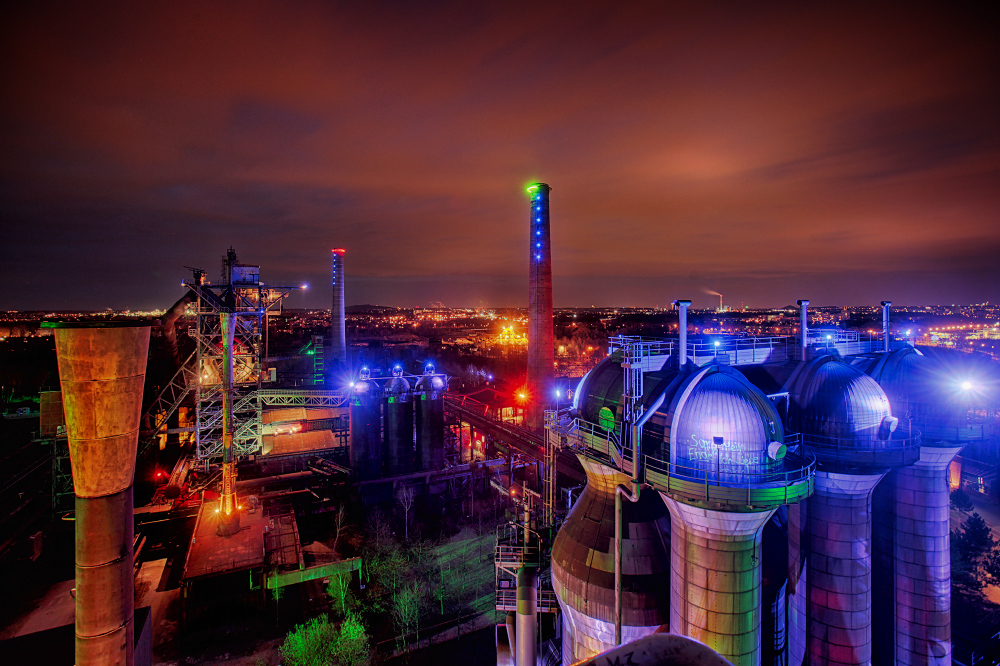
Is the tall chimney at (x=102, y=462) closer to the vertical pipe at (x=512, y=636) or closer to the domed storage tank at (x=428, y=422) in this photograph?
the vertical pipe at (x=512, y=636)

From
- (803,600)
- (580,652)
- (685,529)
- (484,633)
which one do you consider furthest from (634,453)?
(484,633)

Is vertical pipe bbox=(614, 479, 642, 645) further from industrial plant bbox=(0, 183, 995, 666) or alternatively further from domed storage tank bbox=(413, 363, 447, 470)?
domed storage tank bbox=(413, 363, 447, 470)

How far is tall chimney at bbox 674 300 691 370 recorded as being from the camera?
14.2 metres

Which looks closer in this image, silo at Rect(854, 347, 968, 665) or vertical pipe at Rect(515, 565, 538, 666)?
vertical pipe at Rect(515, 565, 538, 666)

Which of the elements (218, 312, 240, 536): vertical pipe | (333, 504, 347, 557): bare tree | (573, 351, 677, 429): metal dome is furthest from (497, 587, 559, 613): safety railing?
(218, 312, 240, 536): vertical pipe

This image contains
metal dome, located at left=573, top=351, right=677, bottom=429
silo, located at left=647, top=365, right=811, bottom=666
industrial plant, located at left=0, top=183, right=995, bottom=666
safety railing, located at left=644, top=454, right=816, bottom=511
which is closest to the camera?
industrial plant, located at left=0, top=183, right=995, bottom=666

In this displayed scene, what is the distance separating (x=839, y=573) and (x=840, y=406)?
5444 mm

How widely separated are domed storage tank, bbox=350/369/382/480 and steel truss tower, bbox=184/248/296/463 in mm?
6365

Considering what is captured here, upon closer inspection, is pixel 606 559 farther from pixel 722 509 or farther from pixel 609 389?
pixel 609 389

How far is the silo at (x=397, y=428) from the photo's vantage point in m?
33.4

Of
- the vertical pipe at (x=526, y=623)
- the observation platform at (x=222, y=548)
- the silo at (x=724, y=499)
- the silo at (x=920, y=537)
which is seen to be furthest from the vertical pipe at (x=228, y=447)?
the silo at (x=920, y=537)

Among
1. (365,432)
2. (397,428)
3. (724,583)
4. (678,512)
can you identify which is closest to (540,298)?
(397,428)

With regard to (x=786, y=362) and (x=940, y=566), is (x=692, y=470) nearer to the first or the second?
(x=786, y=362)

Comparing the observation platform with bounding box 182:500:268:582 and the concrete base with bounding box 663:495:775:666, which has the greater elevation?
the concrete base with bounding box 663:495:775:666
